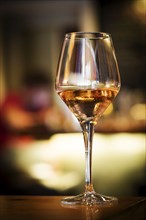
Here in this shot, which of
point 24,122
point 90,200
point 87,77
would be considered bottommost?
point 24,122

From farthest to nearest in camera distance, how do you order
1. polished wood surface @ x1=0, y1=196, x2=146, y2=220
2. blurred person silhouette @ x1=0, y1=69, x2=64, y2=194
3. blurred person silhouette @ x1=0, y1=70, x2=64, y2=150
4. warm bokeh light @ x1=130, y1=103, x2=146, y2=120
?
warm bokeh light @ x1=130, y1=103, x2=146, y2=120, blurred person silhouette @ x1=0, y1=70, x2=64, y2=150, blurred person silhouette @ x1=0, y1=69, x2=64, y2=194, polished wood surface @ x1=0, y1=196, x2=146, y2=220

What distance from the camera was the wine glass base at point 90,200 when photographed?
612mm

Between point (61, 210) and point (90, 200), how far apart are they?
69 mm

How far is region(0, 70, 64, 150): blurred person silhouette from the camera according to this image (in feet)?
13.0

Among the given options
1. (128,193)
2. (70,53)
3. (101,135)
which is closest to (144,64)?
(101,135)

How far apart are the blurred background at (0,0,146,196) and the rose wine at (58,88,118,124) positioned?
57.6 inches

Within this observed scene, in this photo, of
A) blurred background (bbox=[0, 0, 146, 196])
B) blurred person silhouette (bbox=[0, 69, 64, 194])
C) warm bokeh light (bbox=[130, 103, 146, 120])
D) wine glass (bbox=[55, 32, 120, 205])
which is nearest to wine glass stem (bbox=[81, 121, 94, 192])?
wine glass (bbox=[55, 32, 120, 205])

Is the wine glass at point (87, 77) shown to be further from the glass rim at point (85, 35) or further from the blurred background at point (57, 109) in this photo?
the blurred background at point (57, 109)

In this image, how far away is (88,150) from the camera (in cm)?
66

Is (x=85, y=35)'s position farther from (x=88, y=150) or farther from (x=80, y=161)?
(x=80, y=161)

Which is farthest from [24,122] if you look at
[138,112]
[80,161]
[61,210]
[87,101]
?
[61,210]

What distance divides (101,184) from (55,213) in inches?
81.4

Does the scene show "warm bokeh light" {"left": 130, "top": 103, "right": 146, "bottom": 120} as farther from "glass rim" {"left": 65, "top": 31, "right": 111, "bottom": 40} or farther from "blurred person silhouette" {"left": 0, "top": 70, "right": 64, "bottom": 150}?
"glass rim" {"left": 65, "top": 31, "right": 111, "bottom": 40}

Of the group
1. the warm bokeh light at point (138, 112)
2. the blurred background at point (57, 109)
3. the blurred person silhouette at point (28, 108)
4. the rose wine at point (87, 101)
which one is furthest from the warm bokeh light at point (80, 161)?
the rose wine at point (87, 101)
